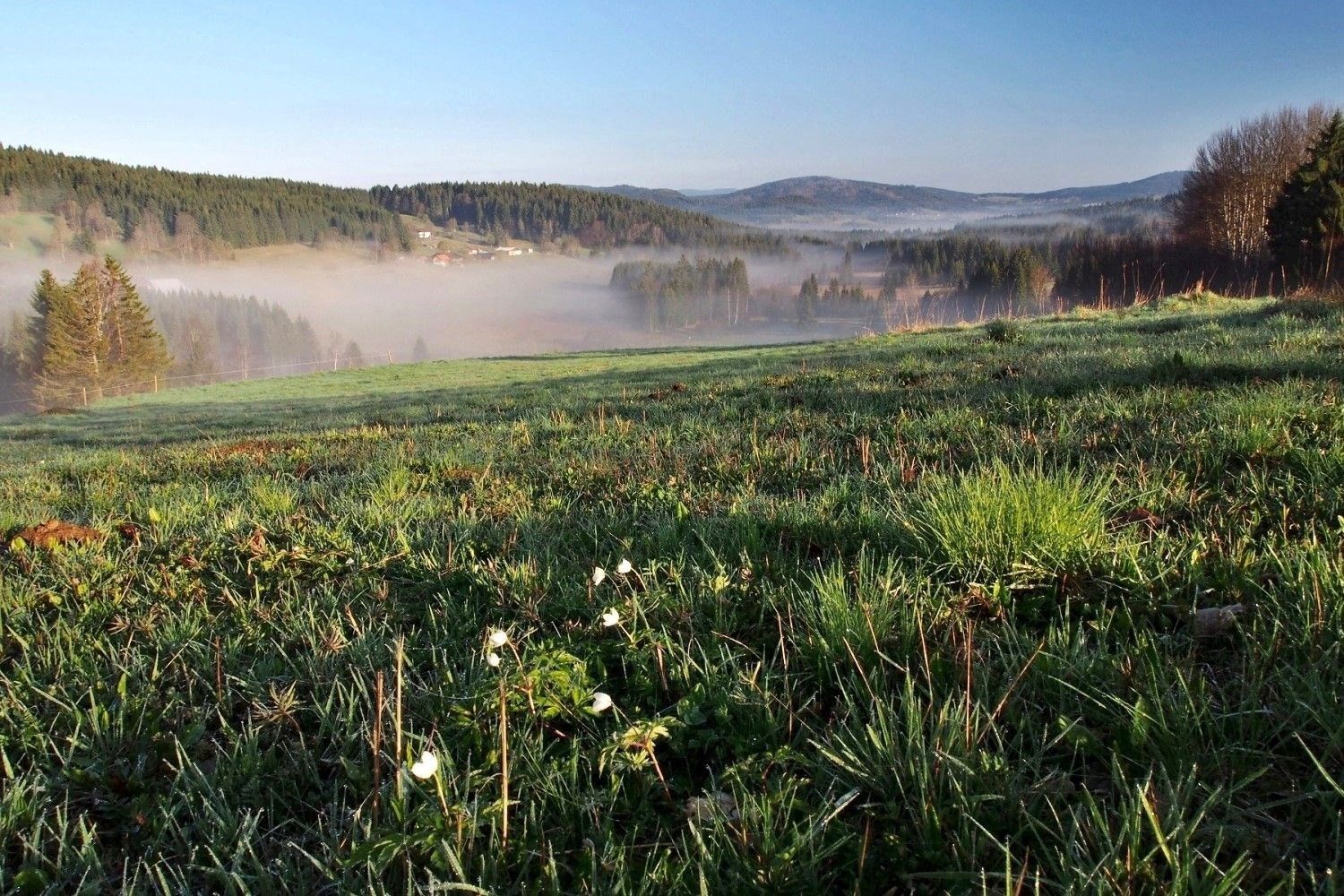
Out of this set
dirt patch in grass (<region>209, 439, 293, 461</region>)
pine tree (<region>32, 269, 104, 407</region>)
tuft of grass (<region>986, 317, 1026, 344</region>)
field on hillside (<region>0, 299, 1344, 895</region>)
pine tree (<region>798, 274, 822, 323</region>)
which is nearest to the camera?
field on hillside (<region>0, 299, 1344, 895</region>)

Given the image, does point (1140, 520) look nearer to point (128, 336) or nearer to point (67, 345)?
point (67, 345)

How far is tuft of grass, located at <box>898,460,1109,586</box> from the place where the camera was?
8.32 ft

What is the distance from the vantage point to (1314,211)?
146ft

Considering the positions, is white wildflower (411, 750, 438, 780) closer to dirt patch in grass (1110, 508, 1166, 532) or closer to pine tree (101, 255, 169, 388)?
dirt patch in grass (1110, 508, 1166, 532)

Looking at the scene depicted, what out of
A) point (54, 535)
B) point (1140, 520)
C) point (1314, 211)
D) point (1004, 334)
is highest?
point (1314, 211)

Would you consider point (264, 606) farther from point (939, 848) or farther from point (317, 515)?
point (939, 848)

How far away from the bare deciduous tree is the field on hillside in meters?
66.1

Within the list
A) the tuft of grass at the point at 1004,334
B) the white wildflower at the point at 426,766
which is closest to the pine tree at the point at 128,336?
the tuft of grass at the point at 1004,334

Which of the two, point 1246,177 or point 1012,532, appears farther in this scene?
point 1246,177

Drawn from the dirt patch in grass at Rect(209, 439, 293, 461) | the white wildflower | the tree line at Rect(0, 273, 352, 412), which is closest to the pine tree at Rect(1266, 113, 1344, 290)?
the dirt patch in grass at Rect(209, 439, 293, 461)

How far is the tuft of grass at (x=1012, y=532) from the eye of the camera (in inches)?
99.8

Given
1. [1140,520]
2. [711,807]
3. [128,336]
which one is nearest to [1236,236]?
[1140,520]

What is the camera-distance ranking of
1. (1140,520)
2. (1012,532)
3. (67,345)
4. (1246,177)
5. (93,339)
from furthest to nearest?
1. (93,339)
2. (67,345)
3. (1246,177)
4. (1140,520)
5. (1012,532)

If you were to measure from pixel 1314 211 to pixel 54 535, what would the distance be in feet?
201
